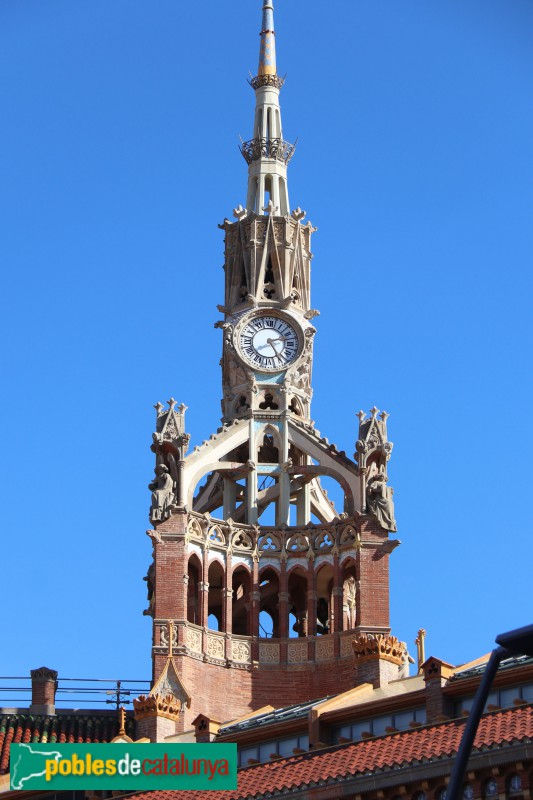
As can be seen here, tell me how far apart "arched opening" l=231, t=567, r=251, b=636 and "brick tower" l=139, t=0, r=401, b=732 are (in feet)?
0.25

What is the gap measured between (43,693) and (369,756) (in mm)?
31311

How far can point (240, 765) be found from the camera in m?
77.8

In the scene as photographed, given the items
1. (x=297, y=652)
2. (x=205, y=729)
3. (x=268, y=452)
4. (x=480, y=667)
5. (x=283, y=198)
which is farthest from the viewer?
(x=283, y=198)

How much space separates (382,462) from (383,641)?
1800 cm

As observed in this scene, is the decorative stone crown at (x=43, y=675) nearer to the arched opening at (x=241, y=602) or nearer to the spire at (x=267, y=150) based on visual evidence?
the arched opening at (x=241, y=602)

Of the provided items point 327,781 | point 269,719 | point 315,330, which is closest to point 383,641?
point 269,719

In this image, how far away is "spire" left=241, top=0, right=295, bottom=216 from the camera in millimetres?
112188

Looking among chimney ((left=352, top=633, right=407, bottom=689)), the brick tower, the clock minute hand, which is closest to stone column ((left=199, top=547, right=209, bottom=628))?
the brick tower

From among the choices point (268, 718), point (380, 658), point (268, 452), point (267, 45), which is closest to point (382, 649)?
point (380, 658)

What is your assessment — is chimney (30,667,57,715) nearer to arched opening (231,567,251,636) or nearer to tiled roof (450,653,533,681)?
arched opening (231,567,251,636)

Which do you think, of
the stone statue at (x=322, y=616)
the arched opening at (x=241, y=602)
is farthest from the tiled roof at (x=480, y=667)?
the stone statue at (x=322, y=616)

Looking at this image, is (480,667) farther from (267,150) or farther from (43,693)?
(267,150)

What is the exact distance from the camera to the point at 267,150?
113562 millimetres
